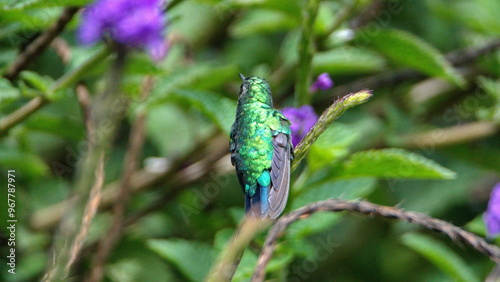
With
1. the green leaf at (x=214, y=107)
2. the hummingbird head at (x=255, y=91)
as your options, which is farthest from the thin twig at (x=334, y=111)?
the green leaf at (x=214, y=107)

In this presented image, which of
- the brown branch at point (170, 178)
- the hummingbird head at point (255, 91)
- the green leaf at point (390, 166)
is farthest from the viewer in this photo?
the brown branch at point (170, 178)

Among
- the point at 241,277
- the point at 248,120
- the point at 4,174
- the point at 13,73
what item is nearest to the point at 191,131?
the point at 4,174

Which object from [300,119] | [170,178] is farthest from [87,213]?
[170,178]

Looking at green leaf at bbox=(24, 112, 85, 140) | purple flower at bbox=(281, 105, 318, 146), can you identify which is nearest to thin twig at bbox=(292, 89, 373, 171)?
purple flower at bbox=(281, 105, 318, 146)

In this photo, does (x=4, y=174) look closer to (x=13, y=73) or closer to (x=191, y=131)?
(x=13, y=73)

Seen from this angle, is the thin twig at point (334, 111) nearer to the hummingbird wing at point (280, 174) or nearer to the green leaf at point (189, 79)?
the hummingbird wing at point (280, 174)

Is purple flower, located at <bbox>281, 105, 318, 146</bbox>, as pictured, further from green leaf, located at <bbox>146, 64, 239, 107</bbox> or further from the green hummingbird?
green leaf, located at <bbox>146, 64, 239, 107</bbox>

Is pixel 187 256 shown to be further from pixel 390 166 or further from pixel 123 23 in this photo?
pixel 123 23
